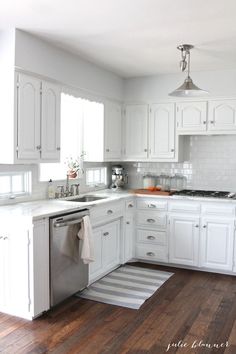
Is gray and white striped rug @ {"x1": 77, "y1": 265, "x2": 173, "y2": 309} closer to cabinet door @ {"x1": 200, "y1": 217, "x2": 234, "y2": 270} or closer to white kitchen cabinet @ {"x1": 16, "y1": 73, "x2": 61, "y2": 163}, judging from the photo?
cabinet door @ {"x1": 200, "y1": 217, "x2": 234, "y2": 270}

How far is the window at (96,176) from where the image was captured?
16.4 ft

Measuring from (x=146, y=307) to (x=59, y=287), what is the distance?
83 cm

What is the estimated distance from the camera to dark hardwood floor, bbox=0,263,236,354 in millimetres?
2701

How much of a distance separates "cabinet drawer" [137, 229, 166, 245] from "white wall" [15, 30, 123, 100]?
6.12 feet

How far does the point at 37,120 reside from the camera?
3555 millimetres

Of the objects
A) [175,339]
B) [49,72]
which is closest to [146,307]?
[175,339]

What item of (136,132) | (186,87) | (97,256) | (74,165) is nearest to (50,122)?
(74,165)

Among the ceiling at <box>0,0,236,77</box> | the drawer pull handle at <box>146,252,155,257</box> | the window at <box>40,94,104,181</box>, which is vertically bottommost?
the drawer pull handle at <box>146,252,155,257</box>

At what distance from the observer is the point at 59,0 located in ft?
8.83

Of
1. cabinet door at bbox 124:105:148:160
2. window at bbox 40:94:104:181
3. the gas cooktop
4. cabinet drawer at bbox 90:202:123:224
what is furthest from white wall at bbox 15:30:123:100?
the gas cooktop

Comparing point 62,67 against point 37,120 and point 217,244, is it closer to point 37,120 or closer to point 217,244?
point 37,120

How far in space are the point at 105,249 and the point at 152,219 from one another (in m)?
0.87

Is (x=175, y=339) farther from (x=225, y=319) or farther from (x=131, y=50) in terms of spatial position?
(x=131, y=50)

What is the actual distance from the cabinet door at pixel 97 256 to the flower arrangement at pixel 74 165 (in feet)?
2.67
